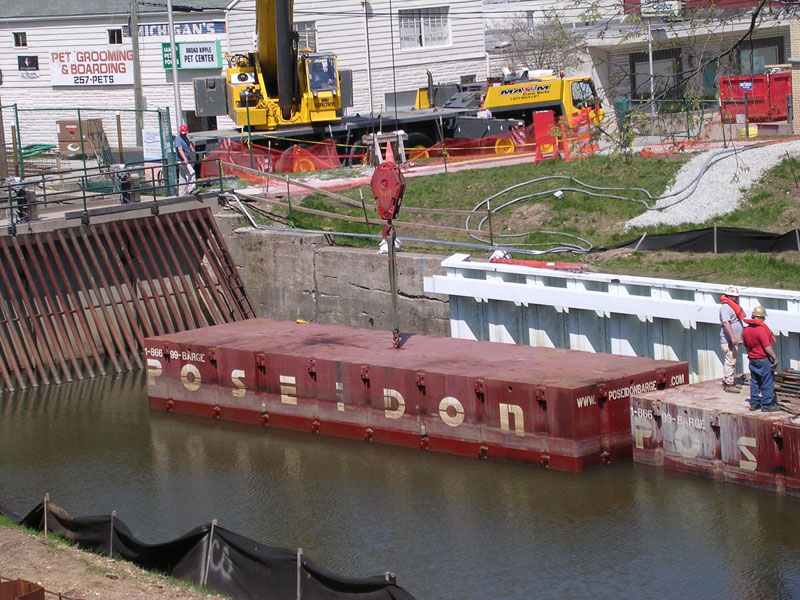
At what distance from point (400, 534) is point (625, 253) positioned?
469 inches

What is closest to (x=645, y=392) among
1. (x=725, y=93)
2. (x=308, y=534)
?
(x=308, y=534)

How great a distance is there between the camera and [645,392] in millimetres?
19094

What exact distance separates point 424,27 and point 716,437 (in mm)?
41127

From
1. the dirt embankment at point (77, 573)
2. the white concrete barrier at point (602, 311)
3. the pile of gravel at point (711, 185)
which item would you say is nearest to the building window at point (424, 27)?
the pile of gravel at point (711, 185)

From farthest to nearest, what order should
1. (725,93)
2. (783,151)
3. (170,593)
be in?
(725,93) → (783,151) → (170,593)

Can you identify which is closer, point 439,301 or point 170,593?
point 170,593

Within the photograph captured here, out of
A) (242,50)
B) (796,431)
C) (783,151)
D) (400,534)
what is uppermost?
(242,50)

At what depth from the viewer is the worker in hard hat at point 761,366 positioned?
16.9m

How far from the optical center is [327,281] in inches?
1142

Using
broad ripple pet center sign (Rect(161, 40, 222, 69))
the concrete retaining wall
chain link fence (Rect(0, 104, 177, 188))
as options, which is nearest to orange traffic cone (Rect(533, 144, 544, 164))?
the concrete retaining wall

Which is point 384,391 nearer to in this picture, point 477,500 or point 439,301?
point 477,500

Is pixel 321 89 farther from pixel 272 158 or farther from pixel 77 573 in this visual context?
pixel 77 573

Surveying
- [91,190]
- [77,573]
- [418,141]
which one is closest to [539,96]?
[418,141]

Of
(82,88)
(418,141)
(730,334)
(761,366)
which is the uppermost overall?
(82,88)
